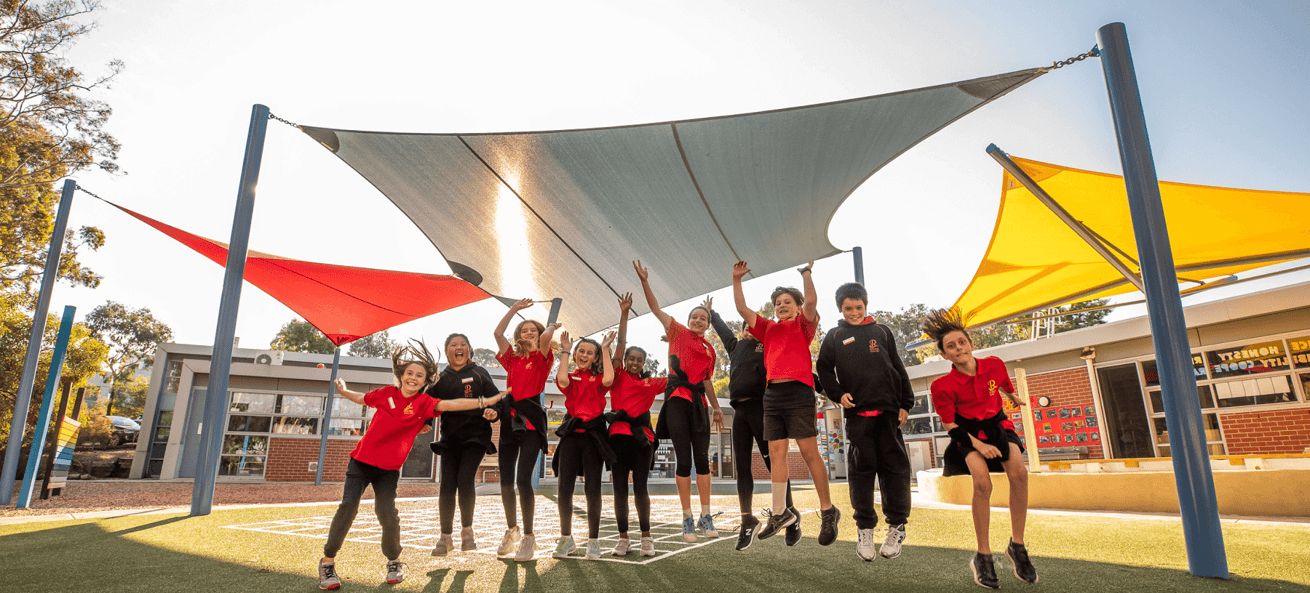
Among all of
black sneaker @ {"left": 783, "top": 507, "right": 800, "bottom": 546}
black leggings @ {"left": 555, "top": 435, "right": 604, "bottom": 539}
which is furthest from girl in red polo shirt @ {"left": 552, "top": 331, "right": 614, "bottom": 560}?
black sneaker @ {"left": 783, "top": 507, "right": 800, "bottom": 546}

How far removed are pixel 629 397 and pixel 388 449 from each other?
1.48 meters

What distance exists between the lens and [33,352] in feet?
21.0

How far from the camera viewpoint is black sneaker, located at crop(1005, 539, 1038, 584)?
2703 millimetres

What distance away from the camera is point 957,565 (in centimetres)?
321

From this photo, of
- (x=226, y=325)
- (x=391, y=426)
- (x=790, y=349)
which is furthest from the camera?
(x=226, y=325)

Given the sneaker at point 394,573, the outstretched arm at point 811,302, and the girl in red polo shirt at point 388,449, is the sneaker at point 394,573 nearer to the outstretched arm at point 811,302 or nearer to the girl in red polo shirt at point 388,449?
the girl in red polo shirt at point 388,449

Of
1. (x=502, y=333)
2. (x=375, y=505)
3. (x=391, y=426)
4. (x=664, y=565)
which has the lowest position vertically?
(x=664, y=565)

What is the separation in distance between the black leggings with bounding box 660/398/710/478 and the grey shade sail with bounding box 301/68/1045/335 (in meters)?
2.06

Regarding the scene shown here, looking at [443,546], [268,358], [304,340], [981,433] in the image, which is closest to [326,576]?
[443,546]

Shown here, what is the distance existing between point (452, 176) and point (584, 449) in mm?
3146

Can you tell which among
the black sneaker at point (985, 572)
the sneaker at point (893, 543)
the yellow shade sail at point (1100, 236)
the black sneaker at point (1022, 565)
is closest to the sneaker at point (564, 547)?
the sneaker at point (893, 543)

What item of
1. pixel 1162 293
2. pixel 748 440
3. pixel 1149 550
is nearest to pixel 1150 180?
pixel 1162 293

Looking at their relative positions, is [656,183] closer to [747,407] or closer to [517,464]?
[747,407]

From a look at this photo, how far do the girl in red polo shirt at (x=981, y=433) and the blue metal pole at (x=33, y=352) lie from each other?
8458 mm
